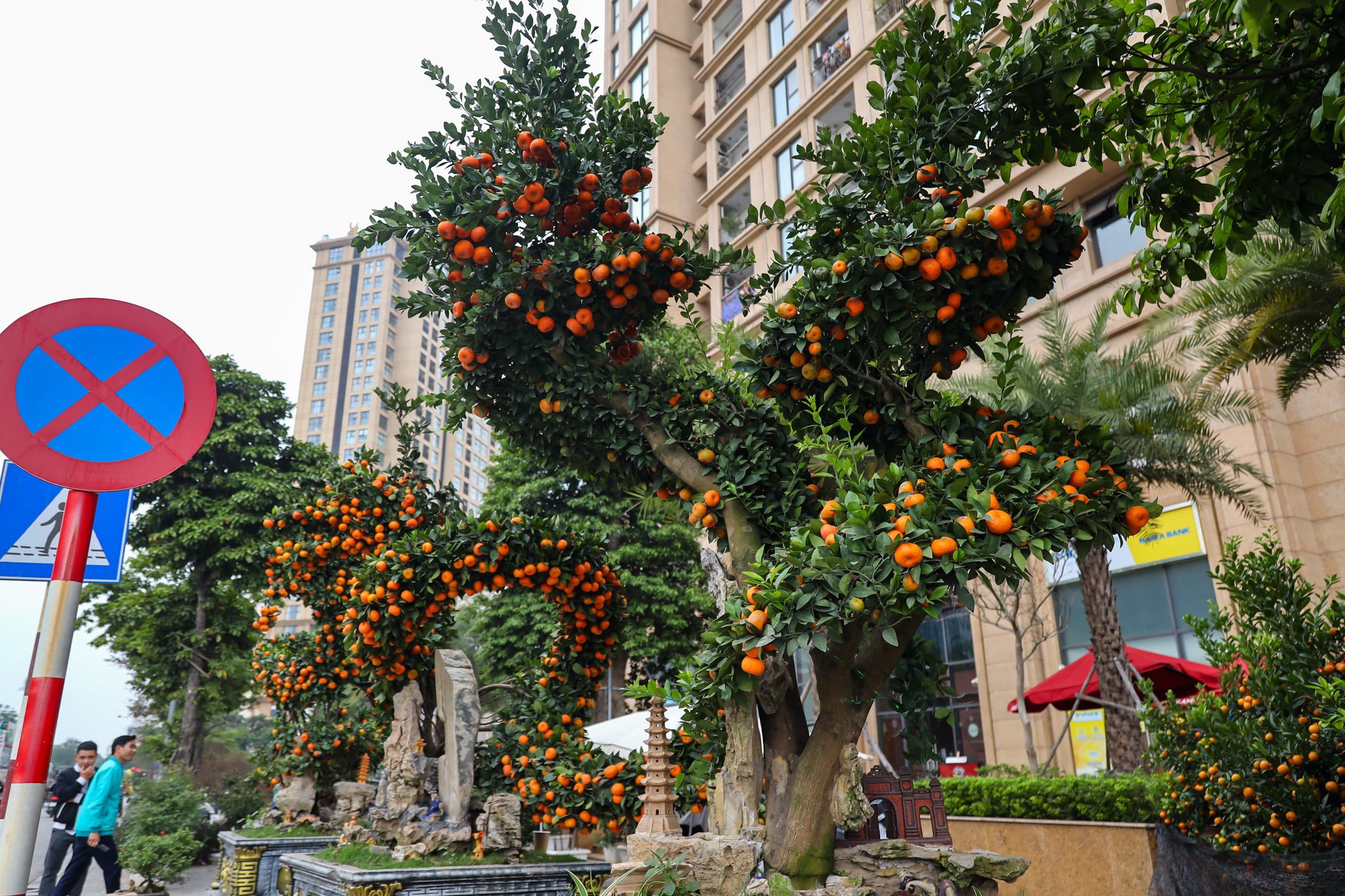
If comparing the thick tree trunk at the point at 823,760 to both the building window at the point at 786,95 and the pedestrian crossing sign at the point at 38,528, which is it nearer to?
the pedestrian crossing sign at the point at 38,528

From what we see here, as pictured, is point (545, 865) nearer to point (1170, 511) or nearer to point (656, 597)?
point (656, 597)

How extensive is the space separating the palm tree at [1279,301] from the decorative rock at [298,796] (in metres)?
13.5

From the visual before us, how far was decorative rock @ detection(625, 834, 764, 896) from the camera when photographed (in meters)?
4.39

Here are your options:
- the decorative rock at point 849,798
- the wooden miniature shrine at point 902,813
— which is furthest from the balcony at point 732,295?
the decorative rock at point 849,798

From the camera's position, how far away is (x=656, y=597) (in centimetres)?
1859

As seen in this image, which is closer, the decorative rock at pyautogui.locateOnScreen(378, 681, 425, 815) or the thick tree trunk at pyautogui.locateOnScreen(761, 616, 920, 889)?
the thick tree trunk at pyautogui.locateOnScreen(761, 616, 920, 889)

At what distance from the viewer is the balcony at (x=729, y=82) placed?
98.9 ft

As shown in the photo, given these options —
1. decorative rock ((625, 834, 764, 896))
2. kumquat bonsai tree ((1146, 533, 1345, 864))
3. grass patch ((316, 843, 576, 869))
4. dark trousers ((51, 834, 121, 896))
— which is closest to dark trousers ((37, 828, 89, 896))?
dark trousers ((51, 834, 121, 896))

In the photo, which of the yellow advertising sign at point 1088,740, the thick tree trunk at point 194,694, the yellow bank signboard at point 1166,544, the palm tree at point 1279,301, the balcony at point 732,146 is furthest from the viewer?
the balcony at point 732,146

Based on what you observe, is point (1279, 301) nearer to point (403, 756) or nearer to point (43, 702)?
point (403, 756)

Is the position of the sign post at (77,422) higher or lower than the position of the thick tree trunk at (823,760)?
higher

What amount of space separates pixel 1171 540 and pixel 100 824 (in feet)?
56.7

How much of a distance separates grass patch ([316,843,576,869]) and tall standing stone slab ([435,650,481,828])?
40cm

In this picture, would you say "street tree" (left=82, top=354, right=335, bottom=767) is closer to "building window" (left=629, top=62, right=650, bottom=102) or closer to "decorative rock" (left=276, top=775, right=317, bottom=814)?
"decorative rock" (left=276, top=775, right=317, bottom=814)
